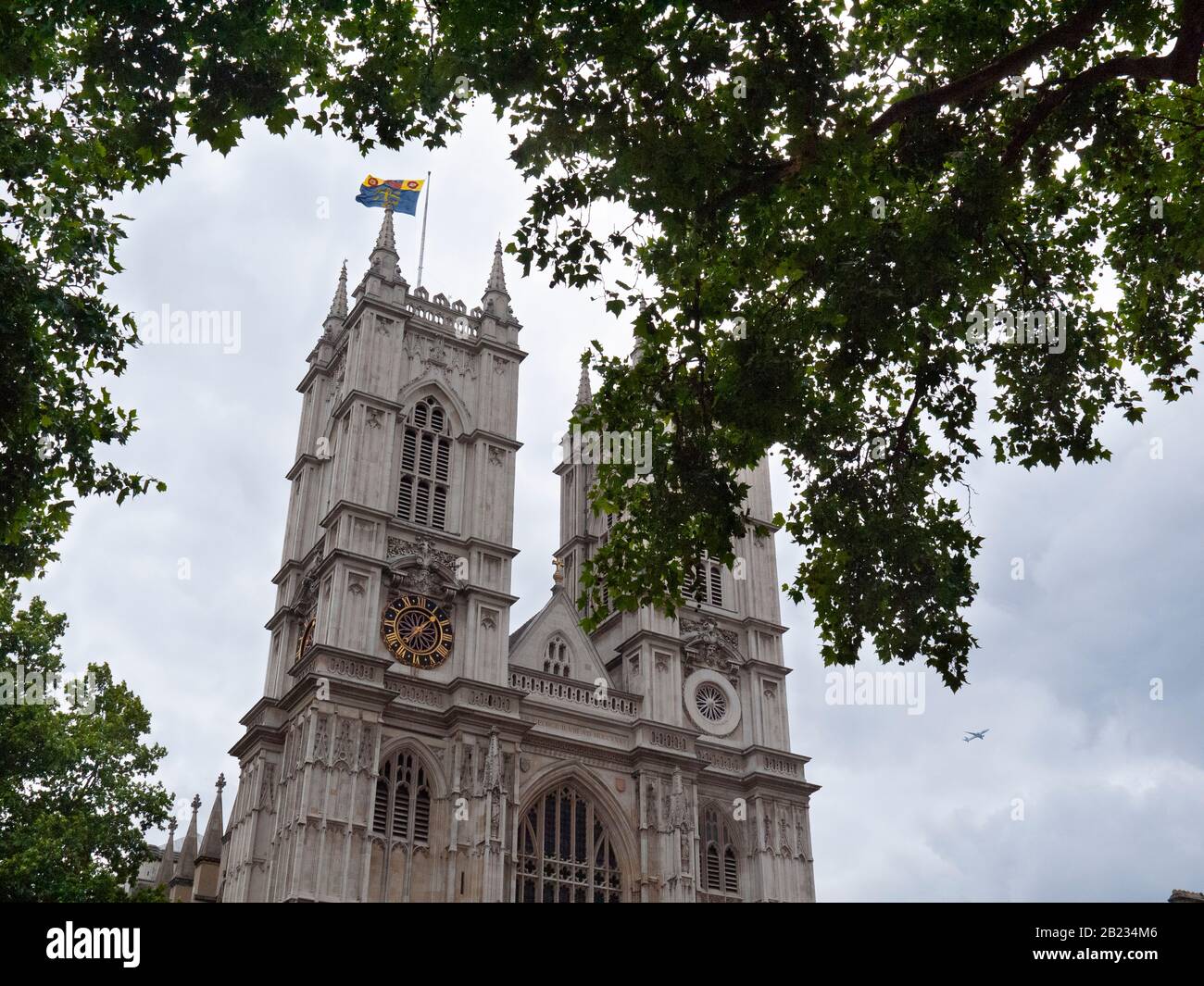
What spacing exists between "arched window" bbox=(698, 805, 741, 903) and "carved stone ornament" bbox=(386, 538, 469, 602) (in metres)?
11.6

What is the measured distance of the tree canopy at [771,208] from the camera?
13016mm

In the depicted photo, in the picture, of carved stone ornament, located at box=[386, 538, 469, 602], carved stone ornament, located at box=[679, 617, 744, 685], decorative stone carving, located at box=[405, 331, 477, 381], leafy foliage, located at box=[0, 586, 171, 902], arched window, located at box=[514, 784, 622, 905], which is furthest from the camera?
decorative stone carving, located at box=[405, 331, 477, 381]

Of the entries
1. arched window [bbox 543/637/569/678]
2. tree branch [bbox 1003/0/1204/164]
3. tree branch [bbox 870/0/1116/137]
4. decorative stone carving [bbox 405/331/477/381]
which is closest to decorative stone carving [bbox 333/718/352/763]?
arched window [bbox 543/637/569/678]

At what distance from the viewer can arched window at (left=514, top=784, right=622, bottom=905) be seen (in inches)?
1422

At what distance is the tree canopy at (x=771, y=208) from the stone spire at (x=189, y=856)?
113 ft

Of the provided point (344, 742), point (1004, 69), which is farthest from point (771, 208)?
point (344, 742)

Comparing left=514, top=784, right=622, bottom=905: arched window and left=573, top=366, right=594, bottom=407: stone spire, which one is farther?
left=573, top=366, right=594, bottom=407: stone spire

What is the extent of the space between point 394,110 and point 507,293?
33051mm

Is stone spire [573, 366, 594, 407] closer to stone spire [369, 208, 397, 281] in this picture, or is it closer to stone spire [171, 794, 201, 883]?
stone spire [369, 208, 397, 281]

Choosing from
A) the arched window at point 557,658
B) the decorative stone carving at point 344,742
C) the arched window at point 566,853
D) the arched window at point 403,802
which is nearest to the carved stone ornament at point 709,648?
the arched window at point 557,658

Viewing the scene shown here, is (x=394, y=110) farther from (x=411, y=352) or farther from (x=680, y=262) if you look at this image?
(x=411, y=352)

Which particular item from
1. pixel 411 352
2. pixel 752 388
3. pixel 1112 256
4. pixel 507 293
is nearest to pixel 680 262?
pixel 752 388

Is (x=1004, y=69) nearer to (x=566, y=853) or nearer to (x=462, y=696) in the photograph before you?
(x=462, y=696)

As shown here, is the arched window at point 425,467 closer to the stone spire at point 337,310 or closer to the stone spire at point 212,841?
the stone spire at point 337,310
